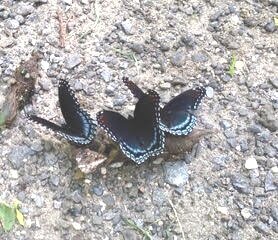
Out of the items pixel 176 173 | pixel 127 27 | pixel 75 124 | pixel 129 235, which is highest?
pixel 127 27

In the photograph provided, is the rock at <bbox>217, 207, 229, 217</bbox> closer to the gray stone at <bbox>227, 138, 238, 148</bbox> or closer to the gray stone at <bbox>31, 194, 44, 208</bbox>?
the gray stone at <bbox>227, 138, 238, 148</bbox>

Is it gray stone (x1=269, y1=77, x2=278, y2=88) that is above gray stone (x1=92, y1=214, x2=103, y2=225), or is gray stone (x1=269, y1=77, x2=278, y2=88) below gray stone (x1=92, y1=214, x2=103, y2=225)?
above

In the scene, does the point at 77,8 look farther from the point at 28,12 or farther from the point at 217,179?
the point at 217,179

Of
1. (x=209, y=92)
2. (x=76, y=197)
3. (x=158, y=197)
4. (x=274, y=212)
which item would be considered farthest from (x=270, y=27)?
(x=76, y=197)

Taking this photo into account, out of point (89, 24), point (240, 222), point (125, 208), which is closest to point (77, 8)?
point (89, 24)

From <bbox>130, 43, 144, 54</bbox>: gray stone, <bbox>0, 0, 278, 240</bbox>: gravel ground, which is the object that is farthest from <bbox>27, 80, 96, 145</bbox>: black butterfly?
<bbox>130, 43, 144, 54</bbox>: gray stone

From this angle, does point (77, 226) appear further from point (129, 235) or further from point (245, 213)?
point (245, 213)

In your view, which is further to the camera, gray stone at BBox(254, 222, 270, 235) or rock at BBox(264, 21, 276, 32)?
rock at BBox(264, 21, 276, 32)
